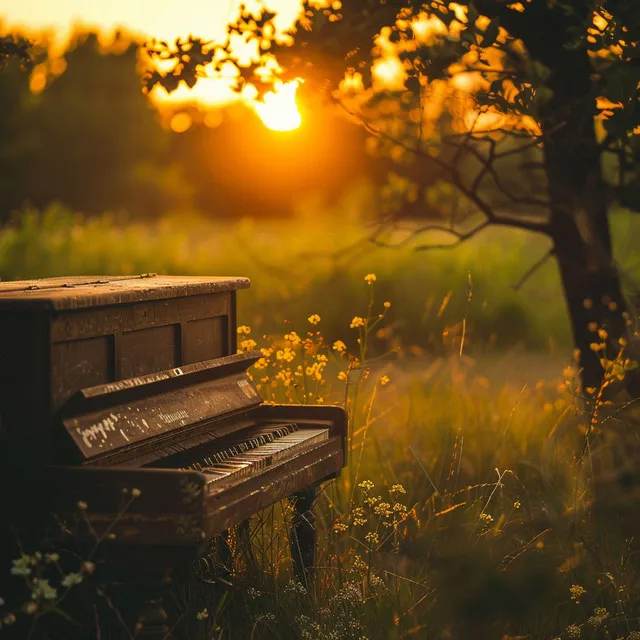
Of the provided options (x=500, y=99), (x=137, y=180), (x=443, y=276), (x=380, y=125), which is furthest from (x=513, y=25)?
(x=137, y=180)

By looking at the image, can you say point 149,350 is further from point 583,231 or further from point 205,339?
point 583,231

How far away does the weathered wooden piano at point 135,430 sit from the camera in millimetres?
3375

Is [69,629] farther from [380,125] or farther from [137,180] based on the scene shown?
[137,180]

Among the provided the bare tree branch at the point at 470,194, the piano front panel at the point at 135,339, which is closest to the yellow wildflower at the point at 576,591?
the piano front panel at the point at 135,339

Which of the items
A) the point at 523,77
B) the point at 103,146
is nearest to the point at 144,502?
the point at 523,77

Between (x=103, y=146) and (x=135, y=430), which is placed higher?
(x=103, y=146)

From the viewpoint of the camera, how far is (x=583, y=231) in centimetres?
645

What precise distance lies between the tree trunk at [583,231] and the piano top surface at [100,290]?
2501mm

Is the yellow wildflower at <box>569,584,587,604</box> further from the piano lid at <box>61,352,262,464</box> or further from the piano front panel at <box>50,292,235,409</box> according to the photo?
the piano front panel at <box>50,292,235,409</box>

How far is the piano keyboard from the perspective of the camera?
12.1ft

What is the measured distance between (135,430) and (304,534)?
1.31m

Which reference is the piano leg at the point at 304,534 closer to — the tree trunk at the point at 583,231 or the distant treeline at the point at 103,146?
the tree trunk at the point at 583,231

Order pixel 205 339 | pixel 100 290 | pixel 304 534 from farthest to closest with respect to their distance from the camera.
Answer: pixel 304 534 → pixel 205 339 → pixel 100 290

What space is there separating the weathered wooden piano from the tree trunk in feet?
8.73
